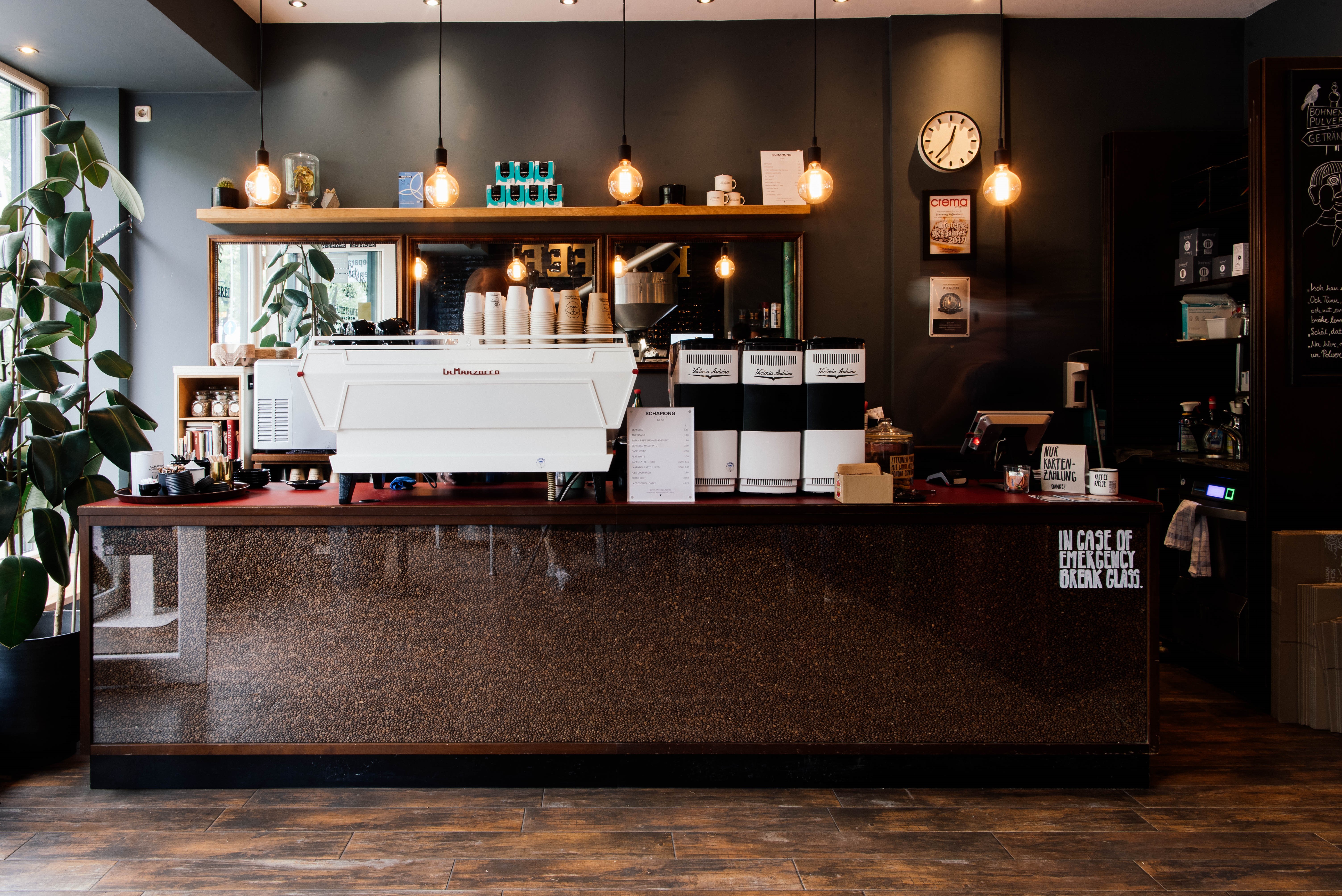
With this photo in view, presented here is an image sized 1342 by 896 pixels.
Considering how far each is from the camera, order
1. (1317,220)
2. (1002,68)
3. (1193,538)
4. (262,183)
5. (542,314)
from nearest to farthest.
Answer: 1. (542,314)
2. (1317,220)
3. (1193,538)
4. (262,183)
5. (1002,68)

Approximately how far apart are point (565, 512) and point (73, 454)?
1674mm

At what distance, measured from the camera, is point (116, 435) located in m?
2.61

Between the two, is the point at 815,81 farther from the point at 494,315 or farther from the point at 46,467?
the point at 46,467

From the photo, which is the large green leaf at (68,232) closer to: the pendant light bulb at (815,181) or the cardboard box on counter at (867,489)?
the cardboard box on counter at (867,489)

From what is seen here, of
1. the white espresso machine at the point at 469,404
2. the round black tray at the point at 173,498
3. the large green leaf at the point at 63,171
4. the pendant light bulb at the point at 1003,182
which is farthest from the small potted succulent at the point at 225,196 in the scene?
the pendant light bulb at the point at 1003,182

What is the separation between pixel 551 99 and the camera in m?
4.42

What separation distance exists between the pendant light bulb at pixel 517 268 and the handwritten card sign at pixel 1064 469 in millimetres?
2886

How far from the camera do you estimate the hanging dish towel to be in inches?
128

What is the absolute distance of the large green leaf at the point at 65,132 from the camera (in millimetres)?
2717

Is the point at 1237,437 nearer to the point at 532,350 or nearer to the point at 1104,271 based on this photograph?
the point at 1104,271

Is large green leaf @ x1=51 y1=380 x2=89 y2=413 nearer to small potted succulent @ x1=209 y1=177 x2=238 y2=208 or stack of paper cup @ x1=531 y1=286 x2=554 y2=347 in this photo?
stack of paper cup @ x1=531 y1=286 x2=554 y2=347

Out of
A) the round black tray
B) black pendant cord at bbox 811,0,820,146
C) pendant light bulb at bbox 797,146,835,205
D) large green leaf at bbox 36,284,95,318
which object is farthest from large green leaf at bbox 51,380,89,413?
black pendant cord at bbox 811,0,820,146

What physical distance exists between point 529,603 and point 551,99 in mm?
3275

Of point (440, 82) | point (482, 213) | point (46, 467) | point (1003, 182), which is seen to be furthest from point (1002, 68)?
point (46, 467)
